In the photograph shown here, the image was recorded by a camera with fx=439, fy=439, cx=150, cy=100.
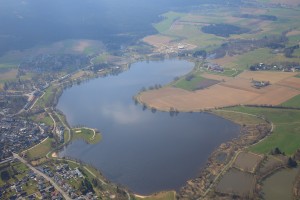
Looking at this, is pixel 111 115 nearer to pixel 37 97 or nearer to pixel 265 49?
pixel 37 97

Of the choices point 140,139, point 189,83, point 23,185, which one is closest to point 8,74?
point 189,83

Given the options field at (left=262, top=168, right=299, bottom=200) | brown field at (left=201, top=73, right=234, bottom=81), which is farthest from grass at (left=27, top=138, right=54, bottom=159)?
brown field at (left=201, top=73, right=234, bottom=81)

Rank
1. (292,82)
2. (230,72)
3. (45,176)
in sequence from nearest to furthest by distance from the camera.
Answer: (45,176) < (292,82) < (230,72)

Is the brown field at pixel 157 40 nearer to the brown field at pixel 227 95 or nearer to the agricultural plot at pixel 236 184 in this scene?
the brown field at pixel 227 95

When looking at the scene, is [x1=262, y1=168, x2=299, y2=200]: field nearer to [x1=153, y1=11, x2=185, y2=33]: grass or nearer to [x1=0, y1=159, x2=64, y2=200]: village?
[x1=0, y1=159, x2=64, y2=200]: village

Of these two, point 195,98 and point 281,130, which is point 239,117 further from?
point 195,98

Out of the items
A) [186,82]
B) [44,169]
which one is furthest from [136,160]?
[186,82]
